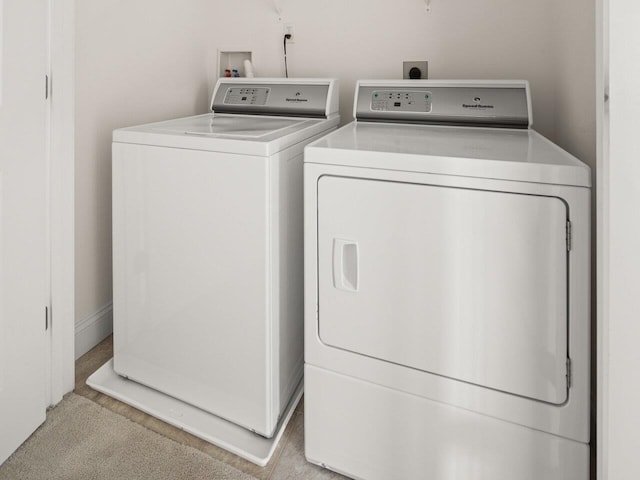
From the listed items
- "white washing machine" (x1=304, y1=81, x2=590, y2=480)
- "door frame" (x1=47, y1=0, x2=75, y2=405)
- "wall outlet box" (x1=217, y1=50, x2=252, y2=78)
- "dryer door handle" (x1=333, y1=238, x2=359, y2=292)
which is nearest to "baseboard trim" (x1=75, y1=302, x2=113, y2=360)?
"door frame" (x1=47, y1=0, x2=75, y2=405)

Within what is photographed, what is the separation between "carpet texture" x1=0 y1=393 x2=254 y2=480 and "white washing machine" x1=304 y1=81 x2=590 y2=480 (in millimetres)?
402

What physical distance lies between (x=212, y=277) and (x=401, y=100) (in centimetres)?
110

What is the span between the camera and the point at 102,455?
1431 millimetres

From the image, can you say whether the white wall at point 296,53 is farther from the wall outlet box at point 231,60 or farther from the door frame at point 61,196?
the door frame at point 61,196

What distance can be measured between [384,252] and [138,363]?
3.65 ft

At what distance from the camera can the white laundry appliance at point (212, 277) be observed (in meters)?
1.40

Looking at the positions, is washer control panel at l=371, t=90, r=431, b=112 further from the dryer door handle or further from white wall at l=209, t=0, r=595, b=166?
the dryer door handle

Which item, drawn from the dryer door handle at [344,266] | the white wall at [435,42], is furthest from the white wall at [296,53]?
Answer: the dryer door handle at [344,266]

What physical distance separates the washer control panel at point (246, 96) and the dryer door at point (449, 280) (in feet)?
3.34

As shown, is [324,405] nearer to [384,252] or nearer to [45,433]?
[384,252]

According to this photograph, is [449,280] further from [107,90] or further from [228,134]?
[107,90]

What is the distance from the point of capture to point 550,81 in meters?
1.85

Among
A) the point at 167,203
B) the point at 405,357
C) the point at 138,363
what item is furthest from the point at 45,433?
the point at 405,357

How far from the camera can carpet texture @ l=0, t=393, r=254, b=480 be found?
136cm
